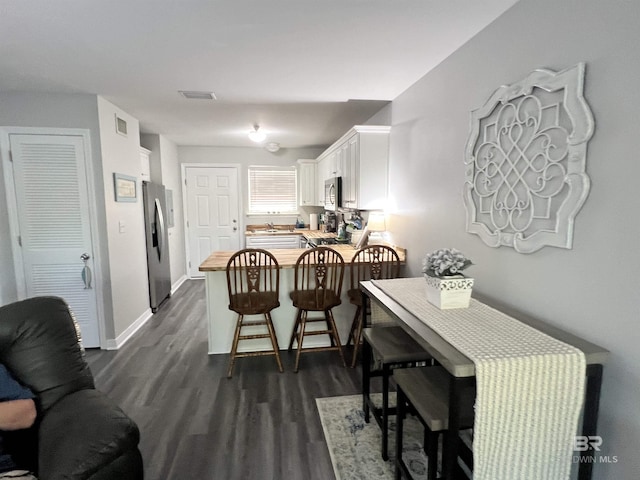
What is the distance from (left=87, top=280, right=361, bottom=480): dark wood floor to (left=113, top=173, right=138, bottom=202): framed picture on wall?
4.82 feet

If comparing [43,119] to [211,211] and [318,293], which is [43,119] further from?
[211,211]

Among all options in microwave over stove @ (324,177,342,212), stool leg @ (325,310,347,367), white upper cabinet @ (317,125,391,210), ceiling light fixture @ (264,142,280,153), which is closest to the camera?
stool leg @ (325,310,347,367)

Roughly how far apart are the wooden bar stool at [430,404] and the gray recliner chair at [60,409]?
3.63 feet

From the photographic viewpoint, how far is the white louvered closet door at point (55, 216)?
3037mm

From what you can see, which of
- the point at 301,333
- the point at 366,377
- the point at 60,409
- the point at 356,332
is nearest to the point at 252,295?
the point at 301,333

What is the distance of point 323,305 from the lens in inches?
111

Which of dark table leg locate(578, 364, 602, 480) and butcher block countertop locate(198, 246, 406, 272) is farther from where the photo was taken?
butcher block countertop locate(198, 246, 406, 272)

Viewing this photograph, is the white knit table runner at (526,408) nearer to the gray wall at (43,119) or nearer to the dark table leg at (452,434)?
the dark table leg at (452,434)

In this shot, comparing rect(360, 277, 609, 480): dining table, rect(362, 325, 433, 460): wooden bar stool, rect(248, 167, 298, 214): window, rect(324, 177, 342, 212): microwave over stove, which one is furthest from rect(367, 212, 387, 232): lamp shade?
rect(248, 167, 298, 214): window

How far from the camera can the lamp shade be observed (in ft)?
11.3

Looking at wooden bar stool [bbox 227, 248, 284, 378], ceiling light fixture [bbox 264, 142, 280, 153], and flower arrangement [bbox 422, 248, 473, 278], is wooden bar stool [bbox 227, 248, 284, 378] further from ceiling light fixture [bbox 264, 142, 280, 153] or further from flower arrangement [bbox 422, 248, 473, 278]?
ceiling light fixture [bbox 264, 142, 280, 153]

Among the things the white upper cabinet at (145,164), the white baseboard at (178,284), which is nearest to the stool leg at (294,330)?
the white baseboard at (178,284)

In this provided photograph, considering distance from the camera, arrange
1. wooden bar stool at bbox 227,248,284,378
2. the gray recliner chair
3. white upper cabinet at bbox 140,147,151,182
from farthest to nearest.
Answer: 1. white upper cabinet at bbox 140,147,151,182
2. wooden bar stool at bbox 227,248,284,378
3. the gray recliner chair

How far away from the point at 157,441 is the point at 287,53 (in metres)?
2.54
